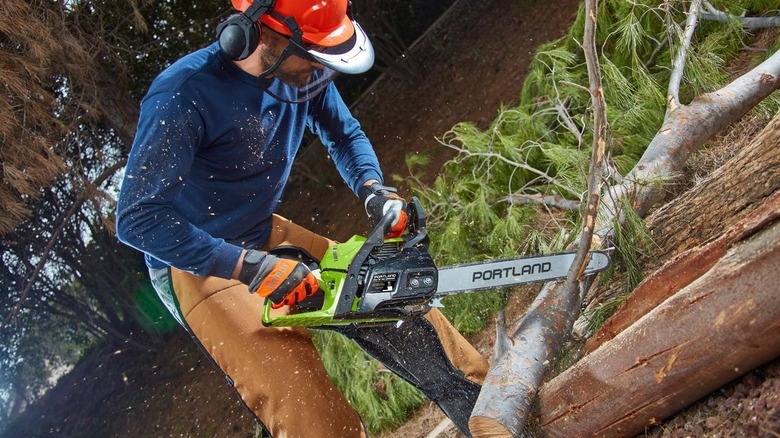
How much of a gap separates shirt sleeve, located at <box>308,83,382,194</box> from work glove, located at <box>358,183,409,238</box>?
9cm

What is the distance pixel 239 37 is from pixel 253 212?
66 cm

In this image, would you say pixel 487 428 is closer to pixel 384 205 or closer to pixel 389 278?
pixel 389 278

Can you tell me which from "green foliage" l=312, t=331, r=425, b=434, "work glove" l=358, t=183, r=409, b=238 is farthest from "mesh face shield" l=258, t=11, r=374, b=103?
"green foliage" l=312, t=331, r=425, b=434

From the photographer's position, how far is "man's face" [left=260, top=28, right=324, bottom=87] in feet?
7.77

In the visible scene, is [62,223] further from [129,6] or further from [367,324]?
[367,324]

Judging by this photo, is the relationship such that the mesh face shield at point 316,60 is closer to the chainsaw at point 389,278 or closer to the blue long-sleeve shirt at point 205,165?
the blue long-sleeve shirt at point 205,165

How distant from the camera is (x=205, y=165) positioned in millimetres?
2475

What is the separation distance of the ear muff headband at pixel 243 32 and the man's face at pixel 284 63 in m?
0.07

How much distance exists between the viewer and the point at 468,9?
21.9ft

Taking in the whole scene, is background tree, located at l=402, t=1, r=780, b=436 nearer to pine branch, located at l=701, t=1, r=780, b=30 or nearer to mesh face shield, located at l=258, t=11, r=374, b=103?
pine branch, located at l=701, t=1, r=780, b=30

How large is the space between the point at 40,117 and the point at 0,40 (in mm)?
481

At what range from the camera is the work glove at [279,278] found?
2.26 m

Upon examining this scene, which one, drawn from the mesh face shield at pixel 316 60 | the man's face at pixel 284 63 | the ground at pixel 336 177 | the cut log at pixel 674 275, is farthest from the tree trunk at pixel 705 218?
the ground at pixel 336 177

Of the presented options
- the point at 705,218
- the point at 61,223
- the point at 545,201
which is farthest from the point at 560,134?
the point at 61,223
